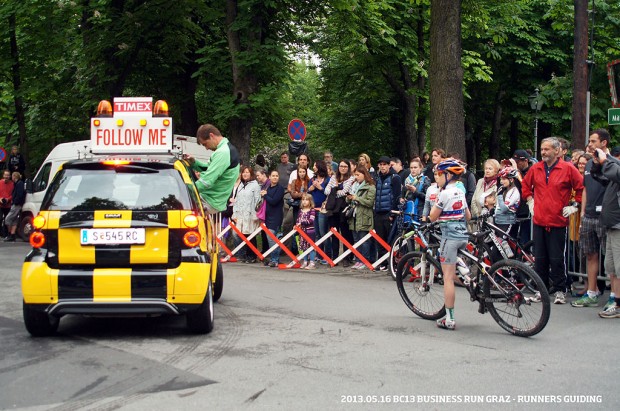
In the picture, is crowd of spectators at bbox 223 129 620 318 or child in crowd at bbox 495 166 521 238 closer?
crowd of spectators at bbox 223 129 620 318

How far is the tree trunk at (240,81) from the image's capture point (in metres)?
20.1

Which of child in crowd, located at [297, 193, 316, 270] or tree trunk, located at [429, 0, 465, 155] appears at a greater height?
tree trunk, located at [429, 0, 465, 155]

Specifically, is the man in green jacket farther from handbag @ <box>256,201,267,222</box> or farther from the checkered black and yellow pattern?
handbag @ <box>256,201,267,222</box>

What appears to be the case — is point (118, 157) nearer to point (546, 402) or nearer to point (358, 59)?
point (546, 402)

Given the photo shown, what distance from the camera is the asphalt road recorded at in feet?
19.1

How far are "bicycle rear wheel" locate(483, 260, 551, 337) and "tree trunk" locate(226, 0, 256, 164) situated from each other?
1260 centimetres

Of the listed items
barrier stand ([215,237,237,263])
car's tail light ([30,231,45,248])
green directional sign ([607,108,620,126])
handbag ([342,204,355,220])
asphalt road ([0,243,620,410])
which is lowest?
asphalt road ([0,243,620,410])

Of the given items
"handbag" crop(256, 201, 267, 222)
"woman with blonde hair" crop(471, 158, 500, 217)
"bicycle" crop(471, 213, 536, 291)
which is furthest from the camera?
"handbag" crop(256, 201, 267, 222)

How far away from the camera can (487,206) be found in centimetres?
1225

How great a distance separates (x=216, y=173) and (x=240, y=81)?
36.0 feet

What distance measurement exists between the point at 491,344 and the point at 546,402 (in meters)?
2.07

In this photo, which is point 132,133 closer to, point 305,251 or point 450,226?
point 450,226

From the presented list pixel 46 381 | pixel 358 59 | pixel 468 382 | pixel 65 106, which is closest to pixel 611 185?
pixel 468 382

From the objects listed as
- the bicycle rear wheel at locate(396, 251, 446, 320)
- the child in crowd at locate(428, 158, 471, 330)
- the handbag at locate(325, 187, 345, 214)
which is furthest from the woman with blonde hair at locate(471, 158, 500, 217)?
the child in crowd at locate(428, 158, 471, 330)
